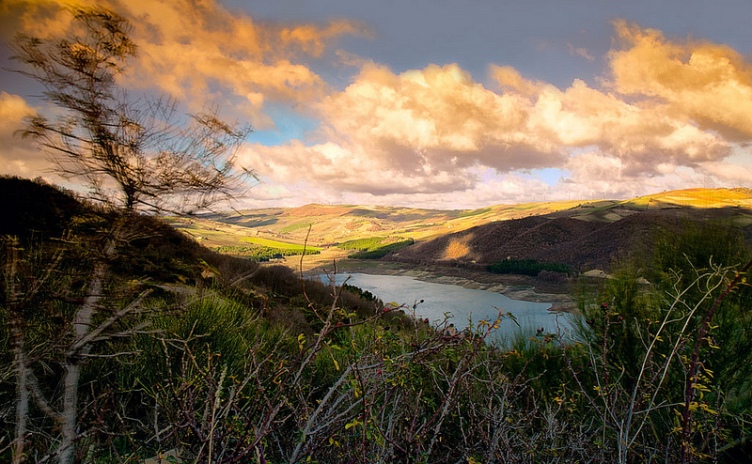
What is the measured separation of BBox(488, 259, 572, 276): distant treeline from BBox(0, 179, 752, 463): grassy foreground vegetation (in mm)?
40669

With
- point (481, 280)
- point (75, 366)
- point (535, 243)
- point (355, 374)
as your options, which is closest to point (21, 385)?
point (75, 366)

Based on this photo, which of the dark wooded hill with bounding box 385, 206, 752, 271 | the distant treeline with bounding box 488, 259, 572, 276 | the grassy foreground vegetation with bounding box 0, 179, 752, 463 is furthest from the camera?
the dark wooded hill with bounding box 385, 206, 752, 271

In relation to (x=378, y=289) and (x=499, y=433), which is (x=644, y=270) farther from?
(x=378, y=289)

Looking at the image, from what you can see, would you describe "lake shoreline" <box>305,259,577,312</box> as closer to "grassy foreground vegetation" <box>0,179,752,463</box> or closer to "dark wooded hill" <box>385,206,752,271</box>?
"dark wooded hill" <box>385,206,752,271</box>

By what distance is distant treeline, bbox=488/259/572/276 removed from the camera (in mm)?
46125

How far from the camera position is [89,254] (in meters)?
2.78

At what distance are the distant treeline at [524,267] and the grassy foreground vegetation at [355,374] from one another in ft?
133

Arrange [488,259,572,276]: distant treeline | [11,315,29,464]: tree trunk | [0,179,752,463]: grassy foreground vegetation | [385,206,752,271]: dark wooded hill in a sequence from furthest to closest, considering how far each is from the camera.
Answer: [385,206,752,271]: dark wooded hill → [488,259,572,276]: distant treeline → [0,179,752,463]: grassy foreground vegetation → [11,315,29,464]: tree trunk

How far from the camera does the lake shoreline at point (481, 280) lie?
114ft

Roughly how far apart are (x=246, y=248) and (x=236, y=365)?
4592 centimetres

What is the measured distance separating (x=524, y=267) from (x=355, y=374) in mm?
52103

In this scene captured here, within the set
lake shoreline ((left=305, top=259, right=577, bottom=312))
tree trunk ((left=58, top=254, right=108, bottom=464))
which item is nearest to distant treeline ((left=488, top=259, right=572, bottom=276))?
lake shoreline ((left=305, top=259, right=577, bottom=312))

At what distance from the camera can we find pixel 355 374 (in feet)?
7.06

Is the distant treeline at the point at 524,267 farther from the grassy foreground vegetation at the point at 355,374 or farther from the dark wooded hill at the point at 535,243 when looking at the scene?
the grassy foreground vegetation at the point at 355,374
